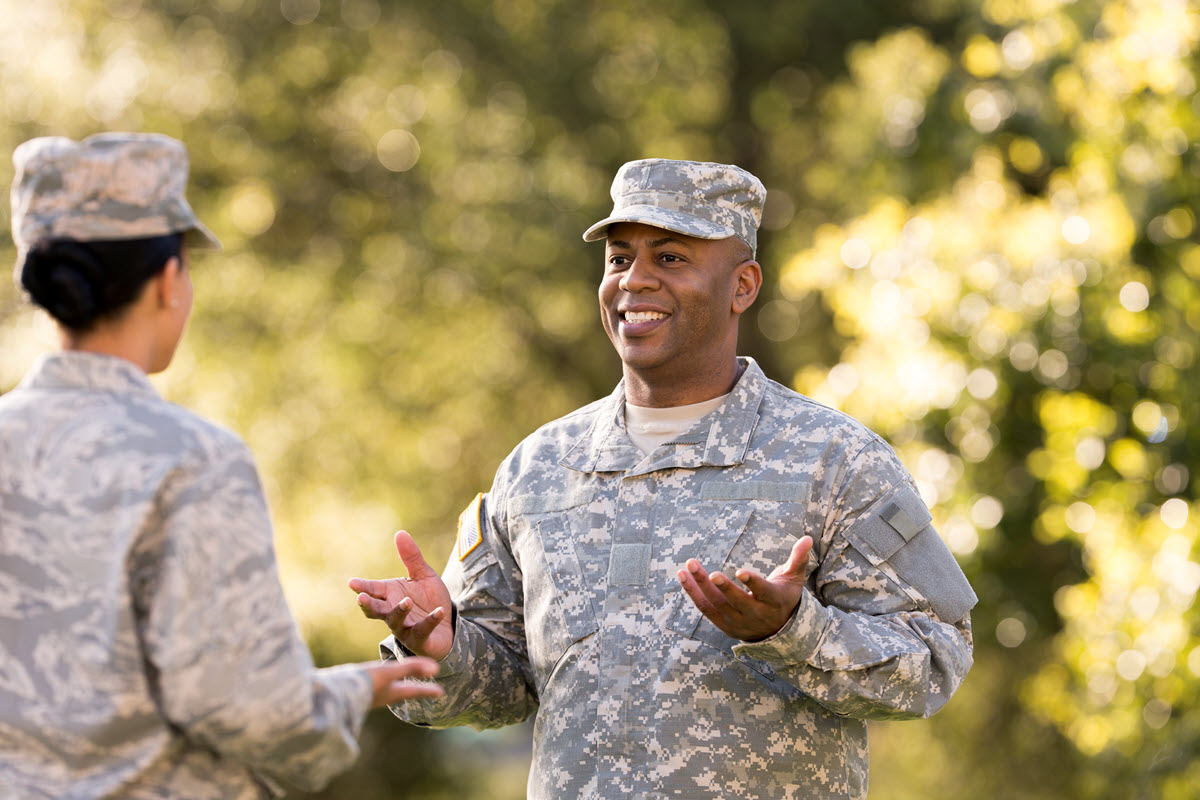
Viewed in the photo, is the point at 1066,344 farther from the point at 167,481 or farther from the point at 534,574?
the point at 167,481

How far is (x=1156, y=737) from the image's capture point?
25.2 feet

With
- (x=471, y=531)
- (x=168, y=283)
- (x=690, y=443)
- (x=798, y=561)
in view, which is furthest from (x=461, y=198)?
(x=168, y=283)

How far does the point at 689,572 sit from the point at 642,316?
0.98 m

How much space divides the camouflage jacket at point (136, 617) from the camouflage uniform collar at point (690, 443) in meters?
1.49

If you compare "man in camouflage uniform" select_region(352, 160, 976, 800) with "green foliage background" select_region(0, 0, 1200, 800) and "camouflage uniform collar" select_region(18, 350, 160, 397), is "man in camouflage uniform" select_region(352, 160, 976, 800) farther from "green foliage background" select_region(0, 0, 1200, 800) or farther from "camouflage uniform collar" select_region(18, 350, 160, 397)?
"green foliage background" select_region(0, 0, 1200, 800)

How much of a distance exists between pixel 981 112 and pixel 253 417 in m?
7.55

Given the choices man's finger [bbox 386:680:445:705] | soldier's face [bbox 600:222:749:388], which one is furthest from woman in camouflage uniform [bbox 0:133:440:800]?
soldier's face [bbox 600:222:749:388]

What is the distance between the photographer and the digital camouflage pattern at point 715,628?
3.37 metres

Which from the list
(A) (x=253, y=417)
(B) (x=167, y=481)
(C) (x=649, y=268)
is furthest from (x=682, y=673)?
(A) (x=253, y=417)

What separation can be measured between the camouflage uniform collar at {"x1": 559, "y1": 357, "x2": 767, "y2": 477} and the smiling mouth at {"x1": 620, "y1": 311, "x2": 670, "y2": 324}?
0.26 meters

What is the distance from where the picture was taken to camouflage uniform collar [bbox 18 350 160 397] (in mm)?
2436

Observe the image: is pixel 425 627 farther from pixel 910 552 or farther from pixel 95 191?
pixel 95 191

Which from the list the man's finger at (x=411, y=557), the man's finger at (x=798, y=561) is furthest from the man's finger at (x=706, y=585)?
the man's finger at (x=411, y=557)

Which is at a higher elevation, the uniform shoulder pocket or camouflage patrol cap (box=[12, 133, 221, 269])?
camouflage patrol cap (box=[12, 133, 221, 269])
